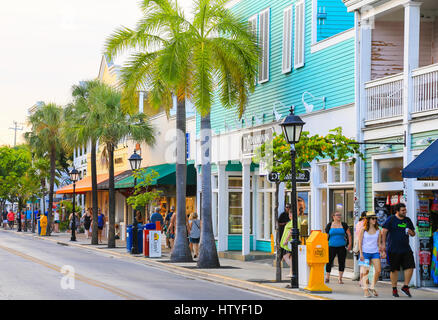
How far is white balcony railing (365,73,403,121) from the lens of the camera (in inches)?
725

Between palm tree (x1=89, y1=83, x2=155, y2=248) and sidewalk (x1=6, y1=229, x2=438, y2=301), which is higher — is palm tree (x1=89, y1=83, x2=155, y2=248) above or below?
above

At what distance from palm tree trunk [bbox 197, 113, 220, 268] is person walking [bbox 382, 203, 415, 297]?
8308mm

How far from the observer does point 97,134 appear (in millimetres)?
34375

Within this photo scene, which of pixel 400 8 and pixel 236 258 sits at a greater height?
pixel 400 8

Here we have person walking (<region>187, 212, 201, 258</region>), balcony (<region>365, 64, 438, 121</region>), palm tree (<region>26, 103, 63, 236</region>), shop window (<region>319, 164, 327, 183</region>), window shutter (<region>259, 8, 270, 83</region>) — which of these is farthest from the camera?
palm tree (<region>26, 103, 63, 236</region>)

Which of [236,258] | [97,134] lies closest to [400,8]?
[236,258]

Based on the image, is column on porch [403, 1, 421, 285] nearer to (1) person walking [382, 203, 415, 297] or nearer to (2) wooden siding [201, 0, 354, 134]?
(1) person walking [382, 203, 415, 297]

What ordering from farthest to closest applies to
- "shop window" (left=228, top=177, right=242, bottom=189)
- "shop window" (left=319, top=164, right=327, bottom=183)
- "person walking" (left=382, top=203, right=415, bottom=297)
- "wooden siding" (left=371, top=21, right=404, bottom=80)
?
"shop window" (left=228, top=177, right=242, bottom=189)
"shop window" (left=319, top=164, right=327, bottom=183)
"wooden siding" (left=371, top=21, right=404, bottom=80)
"person walking" (left=382, top=203, right=415, bottom=297)

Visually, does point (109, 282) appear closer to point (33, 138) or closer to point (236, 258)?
point (236, 258)

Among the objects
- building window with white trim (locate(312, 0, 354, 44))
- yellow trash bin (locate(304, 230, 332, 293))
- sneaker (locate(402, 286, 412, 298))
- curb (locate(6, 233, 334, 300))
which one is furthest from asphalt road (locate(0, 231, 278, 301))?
building window with white trim (locate(312, 0, 354, 44))

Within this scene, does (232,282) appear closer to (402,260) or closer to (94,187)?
(402,260)

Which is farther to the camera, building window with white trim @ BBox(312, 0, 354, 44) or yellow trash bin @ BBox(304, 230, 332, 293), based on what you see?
building window with white trim @ BBox(312, 0, 354, 44)

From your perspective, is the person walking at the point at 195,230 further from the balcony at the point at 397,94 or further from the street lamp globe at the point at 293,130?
the street lamp globe at the point at 293,130

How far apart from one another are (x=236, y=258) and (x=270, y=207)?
2.34 meters
